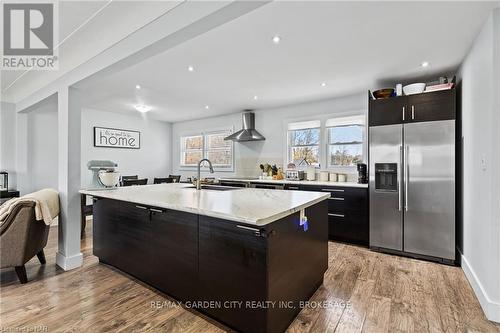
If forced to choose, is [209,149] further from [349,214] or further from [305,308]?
[305,308]

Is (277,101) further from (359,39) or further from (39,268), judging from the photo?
(39,268)

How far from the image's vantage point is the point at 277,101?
15.9ft

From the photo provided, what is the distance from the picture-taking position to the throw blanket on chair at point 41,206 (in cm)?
237

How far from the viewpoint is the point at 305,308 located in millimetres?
2000

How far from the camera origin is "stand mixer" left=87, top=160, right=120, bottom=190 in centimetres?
301

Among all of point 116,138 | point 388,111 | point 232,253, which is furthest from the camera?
point 116,138

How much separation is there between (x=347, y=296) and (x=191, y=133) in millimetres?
5822

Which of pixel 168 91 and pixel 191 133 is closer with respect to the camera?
pixel 168 91

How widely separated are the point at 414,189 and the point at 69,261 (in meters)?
4.36

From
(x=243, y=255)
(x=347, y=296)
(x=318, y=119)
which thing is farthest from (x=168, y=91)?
(x=347, y=296)

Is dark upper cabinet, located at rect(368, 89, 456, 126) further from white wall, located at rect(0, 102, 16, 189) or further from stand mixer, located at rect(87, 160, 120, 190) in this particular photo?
white wall, located at rect(0, 102, 16, 189)

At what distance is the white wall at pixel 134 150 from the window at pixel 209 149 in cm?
60

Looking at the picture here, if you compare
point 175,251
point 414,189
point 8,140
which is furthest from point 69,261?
point 414,189
